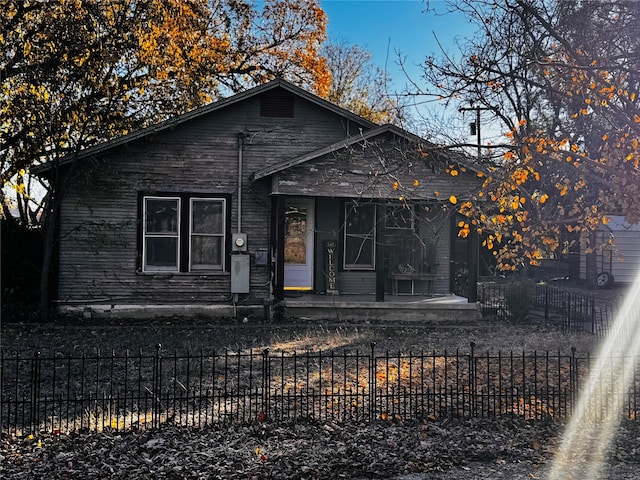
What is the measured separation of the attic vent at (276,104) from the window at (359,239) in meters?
2.96

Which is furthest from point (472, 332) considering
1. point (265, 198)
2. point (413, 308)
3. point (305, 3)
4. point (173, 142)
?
point (305, 3)

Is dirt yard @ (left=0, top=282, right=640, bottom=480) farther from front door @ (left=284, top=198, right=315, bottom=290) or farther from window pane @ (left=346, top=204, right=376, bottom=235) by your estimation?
window pane @ (left=346, top=204, right=376, bottom=235)

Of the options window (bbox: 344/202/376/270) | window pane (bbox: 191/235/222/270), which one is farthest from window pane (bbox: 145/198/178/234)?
window (bbox: 344/202/376/270)

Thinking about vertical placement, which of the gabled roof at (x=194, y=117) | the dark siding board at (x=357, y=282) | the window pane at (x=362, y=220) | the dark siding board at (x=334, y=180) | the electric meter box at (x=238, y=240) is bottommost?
the dark siding board at (x=357, y=282)

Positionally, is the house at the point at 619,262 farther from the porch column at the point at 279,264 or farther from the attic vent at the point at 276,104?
the porch column at the point at 279,264

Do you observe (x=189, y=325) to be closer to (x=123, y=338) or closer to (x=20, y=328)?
(x=123, y=338)

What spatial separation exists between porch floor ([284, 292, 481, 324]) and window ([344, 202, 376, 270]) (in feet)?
4.37

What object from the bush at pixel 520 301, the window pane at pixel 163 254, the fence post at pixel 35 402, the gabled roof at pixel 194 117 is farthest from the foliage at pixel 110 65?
the bush at pixel 520 301

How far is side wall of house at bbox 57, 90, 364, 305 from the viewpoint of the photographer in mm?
14336

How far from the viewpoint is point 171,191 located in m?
14.6

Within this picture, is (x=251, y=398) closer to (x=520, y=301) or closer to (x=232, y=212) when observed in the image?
(x=232, y=212)

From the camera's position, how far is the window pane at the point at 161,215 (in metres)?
14.7

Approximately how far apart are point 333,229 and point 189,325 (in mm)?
4733

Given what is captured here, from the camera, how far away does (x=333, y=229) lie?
15.7 meters
